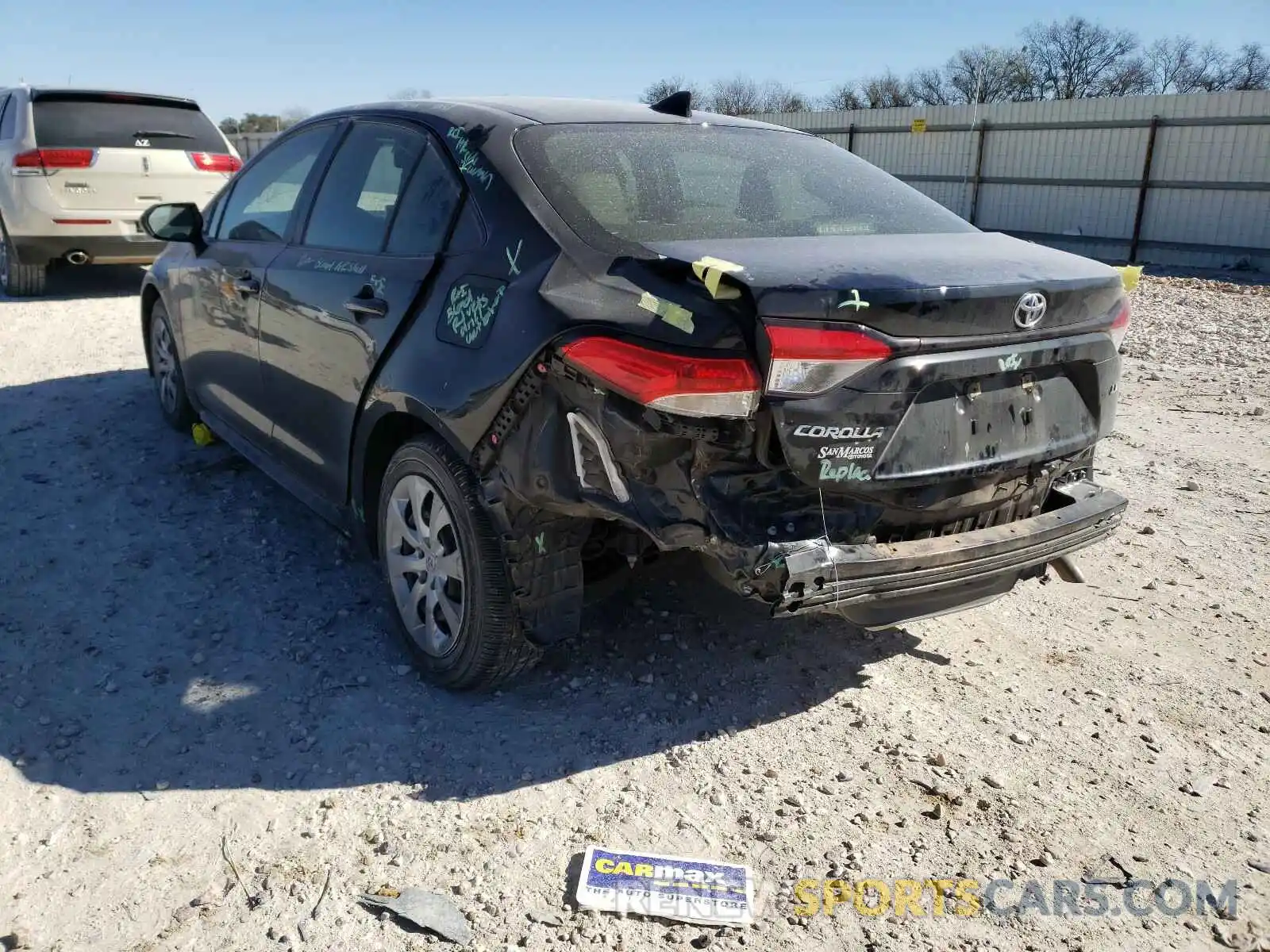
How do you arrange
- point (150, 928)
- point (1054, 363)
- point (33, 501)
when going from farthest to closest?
point (33, 501)
point (1054, 363)
point (150, 928)

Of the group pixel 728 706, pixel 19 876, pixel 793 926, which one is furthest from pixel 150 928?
pixel 728 706

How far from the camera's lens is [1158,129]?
16.0 meters

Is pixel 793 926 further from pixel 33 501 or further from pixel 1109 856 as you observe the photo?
pixel 33 501

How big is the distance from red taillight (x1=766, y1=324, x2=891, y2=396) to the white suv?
27.3ft

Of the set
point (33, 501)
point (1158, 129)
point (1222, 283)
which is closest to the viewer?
point (33, 501)

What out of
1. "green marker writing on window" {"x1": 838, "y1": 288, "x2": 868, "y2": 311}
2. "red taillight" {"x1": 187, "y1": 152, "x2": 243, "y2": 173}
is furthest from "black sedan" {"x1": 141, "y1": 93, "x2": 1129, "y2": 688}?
"red taillight" {"x1": 187, "y1": 152, "x2": 243, "y2": 173}

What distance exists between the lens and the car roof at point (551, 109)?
11.0 feet

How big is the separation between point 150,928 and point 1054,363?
8.61 feet

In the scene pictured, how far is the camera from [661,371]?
→ 2.42 meters

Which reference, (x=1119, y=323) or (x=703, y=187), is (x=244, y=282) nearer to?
(x=703, y=187)

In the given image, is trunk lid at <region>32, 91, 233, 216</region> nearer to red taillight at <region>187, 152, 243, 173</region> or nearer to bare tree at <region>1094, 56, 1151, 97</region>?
red taillight at <region>187, 152, 243, 173</region>

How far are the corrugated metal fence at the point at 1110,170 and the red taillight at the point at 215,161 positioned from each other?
41.1 feet
